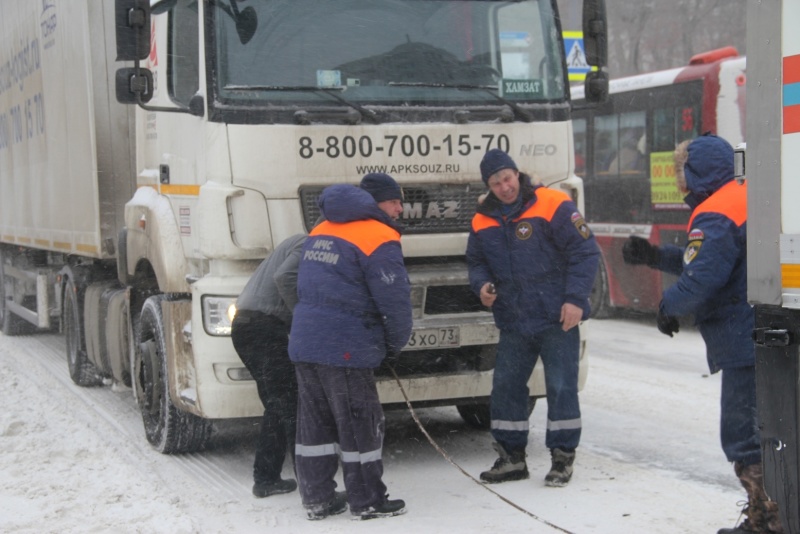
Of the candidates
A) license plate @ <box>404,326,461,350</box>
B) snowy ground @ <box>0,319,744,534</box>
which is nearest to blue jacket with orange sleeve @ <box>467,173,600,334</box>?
license plate @ <box>404,326,461,350</box>

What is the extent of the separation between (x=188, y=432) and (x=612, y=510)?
9.43ft

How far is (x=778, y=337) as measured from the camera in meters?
4.24

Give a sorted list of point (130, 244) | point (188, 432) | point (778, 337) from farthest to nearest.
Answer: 1. point (130, 244)
2. point (188, 432)
3. point (778, 337)

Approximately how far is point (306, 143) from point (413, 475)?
2056 mm

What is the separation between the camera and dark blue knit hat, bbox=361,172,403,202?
6078 mm

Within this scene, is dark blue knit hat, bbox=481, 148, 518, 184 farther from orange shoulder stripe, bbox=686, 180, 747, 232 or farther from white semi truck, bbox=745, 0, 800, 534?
white semi truck, bbox=745, 0, 800, 534

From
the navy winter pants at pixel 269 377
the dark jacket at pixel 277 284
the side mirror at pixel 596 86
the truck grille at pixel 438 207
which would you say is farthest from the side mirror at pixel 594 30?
the navy winter pants at pixel 269 377

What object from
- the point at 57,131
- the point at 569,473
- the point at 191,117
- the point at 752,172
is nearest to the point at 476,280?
the point at 569,473

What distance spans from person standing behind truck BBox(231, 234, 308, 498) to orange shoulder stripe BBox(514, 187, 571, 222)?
1281 millimetres

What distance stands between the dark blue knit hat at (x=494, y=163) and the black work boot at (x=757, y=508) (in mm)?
2102

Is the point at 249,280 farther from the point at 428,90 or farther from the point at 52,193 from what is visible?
the point at 52,193

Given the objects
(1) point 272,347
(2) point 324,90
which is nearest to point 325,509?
(1) point 272,347

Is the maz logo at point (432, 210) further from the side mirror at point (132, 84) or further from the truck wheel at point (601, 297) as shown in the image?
the truck wheel at point (601, 297)

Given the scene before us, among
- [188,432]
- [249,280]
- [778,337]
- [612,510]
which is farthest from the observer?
[188,432]
